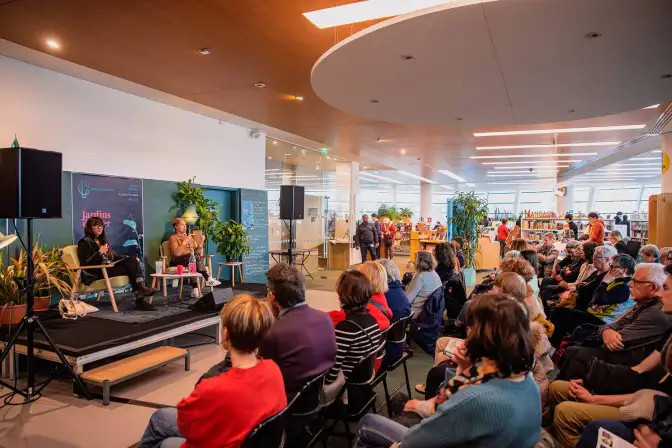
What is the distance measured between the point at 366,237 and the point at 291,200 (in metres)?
4.31

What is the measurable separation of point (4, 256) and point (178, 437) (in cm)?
449

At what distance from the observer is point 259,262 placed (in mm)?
9359

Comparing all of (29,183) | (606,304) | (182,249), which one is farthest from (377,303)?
(182,249)

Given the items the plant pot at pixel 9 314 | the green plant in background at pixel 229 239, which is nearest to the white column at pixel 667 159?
the green plant in background at pixel 229 239

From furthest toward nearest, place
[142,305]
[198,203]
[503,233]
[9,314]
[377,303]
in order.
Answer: [503,233] < [198,203] < [142,305] < [9,314] < [377,303]

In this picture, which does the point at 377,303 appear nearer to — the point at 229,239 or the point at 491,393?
the point at 491,393

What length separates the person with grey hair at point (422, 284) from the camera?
432 cm

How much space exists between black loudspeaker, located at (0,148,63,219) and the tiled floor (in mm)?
1548

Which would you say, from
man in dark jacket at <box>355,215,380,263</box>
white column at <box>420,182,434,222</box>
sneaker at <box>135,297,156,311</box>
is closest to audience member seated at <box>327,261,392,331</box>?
sneaker at <box>135,297,156,311</box>

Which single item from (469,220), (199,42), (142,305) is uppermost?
(199,42)

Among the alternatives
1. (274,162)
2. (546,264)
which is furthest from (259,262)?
(546,264)

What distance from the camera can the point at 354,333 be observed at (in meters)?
2.55

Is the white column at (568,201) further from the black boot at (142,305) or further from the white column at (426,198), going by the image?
the black boot at (142,305)

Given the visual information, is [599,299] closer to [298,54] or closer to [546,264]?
[298,54]
